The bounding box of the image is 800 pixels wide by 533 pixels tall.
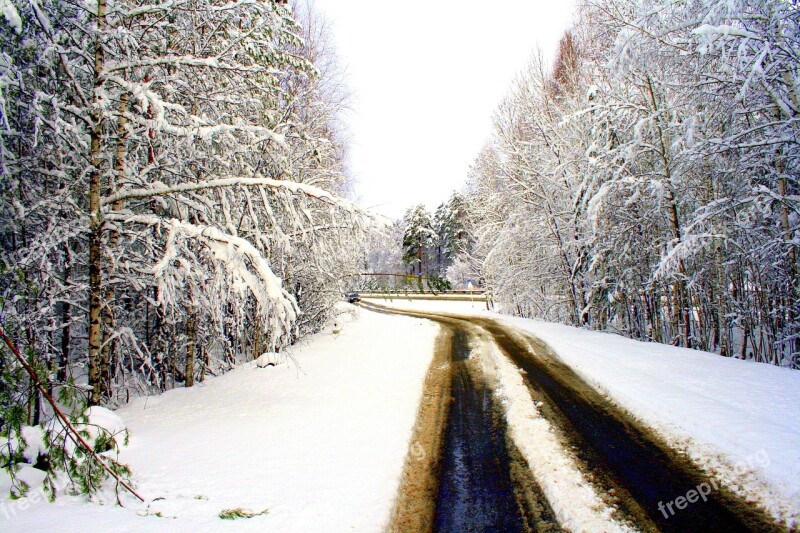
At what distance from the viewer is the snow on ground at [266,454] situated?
2986 millimetres

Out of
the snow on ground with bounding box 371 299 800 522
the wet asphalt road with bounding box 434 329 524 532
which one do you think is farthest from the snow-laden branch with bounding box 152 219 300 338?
the snow on ground with bounding box 371 299 800 522

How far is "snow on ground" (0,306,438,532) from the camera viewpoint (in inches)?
118

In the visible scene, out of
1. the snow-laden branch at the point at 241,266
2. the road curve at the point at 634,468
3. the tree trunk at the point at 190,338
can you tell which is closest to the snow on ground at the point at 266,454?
the tree trunk at the point at 190,338

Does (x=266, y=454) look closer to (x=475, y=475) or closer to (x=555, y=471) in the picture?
(x=475, y=475)

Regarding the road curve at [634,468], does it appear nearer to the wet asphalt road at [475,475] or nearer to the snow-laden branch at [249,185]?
the wet asphalt road at [475,475]

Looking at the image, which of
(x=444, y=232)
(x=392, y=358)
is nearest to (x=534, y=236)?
(x=392, y=358)

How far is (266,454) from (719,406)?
5.85 meters

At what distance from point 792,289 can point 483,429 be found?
7.68 metres

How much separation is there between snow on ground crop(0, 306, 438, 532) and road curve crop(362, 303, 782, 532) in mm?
1990

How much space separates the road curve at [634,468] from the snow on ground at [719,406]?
0.22 meters

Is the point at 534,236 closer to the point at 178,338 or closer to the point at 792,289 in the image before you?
the point at 792,289

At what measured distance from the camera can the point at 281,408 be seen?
19.7 ft

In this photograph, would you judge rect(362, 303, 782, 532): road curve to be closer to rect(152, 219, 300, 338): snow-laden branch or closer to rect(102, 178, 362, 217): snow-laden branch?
rect(152, 219, 300, 338): snow-laden branch

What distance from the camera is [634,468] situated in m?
3.72
